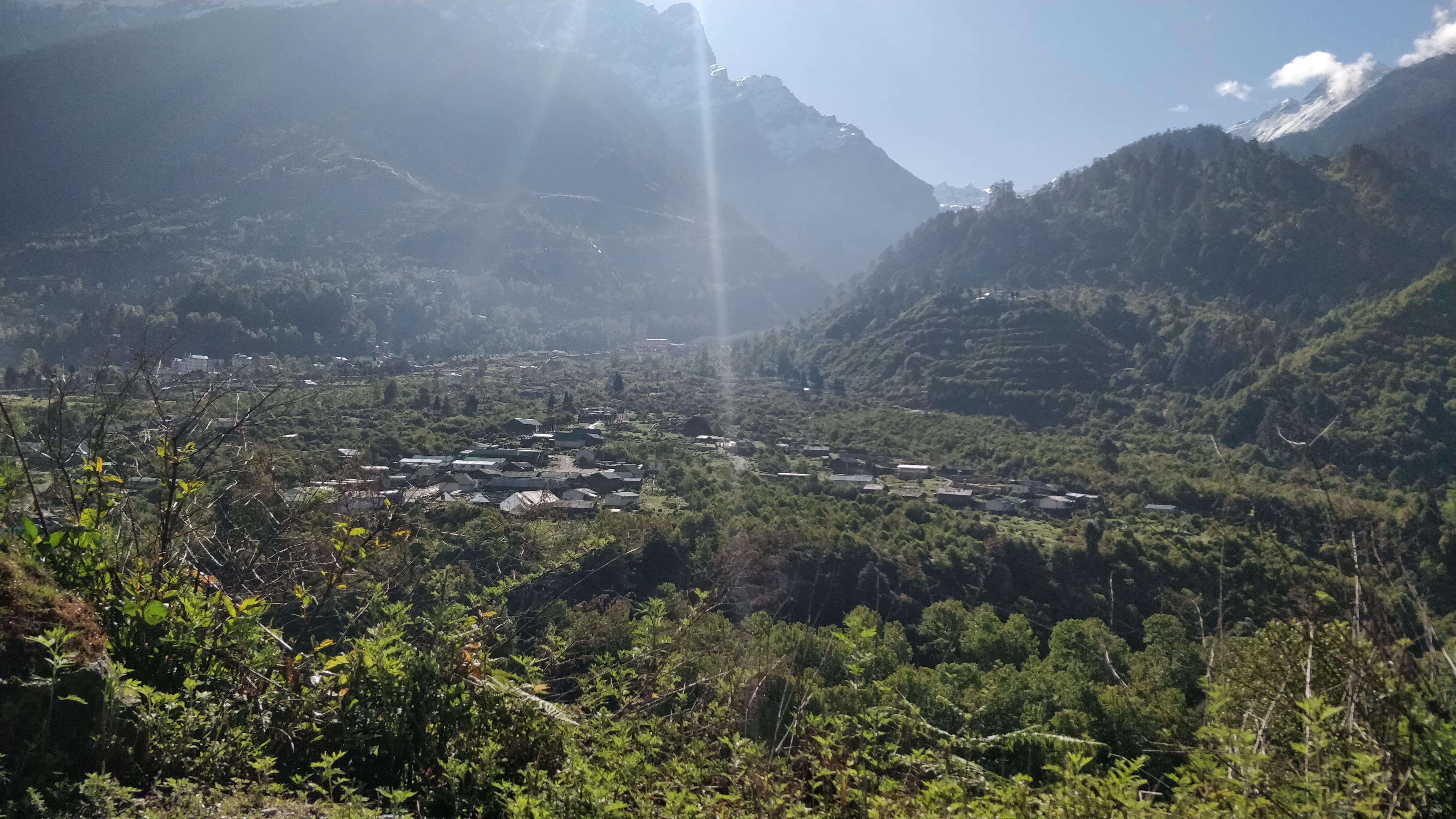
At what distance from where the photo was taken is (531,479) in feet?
78.0

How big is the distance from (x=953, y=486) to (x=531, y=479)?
18.3m

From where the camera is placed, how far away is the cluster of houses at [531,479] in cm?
1856

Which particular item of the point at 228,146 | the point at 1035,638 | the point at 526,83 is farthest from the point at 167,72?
the point at 1035,638

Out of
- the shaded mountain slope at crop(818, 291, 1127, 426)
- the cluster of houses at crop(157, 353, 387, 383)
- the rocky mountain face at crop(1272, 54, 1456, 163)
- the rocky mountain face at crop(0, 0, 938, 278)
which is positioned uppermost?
the rocky mountain face at crop(0, 0, 938, 278)

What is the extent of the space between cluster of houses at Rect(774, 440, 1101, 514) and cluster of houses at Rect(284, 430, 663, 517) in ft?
25.6

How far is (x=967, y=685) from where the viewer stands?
29.2 feet

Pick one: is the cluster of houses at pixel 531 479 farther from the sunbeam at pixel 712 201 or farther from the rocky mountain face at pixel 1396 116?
the rocky mountain face at pixel 1396 116

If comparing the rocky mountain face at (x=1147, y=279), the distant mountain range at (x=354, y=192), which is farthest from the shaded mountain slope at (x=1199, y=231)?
the distant mountain range at (x=354, y=192)

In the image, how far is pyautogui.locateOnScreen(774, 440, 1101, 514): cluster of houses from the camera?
29.1 meters

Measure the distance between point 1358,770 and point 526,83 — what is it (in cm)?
15906

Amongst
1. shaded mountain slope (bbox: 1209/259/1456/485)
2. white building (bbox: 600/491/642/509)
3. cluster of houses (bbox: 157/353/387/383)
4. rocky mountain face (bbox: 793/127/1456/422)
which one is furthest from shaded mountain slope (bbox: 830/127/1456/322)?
white building (bbox: 600/491/642/509)

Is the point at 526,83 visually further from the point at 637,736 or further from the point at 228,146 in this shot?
the point at 637,736

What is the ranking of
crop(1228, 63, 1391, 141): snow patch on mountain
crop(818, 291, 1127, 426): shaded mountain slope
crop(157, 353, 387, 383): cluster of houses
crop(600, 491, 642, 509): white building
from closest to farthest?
crop(600, 491, 642, 509): white building, crop(157, 353, 387, 383): cluster of houses, crop(818, 291, 1127, 426): shaded mountain slope, crop(1228, 63, 1391, 141): snow patch on mountain

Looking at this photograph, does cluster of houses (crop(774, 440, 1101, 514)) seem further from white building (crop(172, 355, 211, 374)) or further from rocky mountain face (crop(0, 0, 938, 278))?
rocky mountain face (crop(0, 0, 938, 278))
